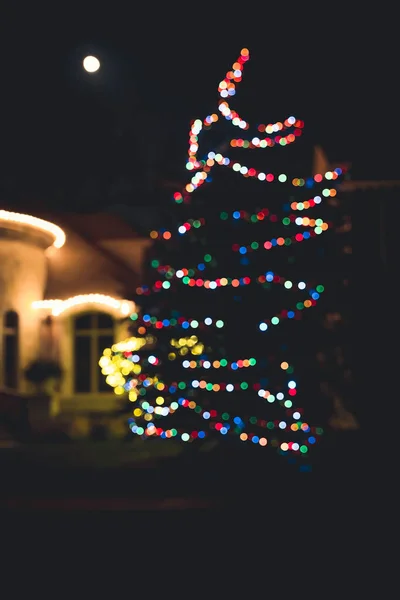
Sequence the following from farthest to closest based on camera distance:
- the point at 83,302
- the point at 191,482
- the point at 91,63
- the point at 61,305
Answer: the point at 83,302
the point at 61,305
the point at 91,63
the point at 191,482

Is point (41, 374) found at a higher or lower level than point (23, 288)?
lower

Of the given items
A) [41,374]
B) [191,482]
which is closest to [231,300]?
[191,482]

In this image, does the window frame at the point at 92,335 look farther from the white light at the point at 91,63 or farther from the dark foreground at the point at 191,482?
the white light at the point at 91,63

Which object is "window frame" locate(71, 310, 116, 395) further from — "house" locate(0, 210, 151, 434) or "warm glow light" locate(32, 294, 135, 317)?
"warm glow light" locate(32, 294, 135, 317)

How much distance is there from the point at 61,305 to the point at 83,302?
0.52m

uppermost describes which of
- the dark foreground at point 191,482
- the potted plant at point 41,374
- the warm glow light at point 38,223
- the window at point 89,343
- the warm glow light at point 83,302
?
the warm glow light at point 38,223

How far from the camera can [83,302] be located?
64.2 feet

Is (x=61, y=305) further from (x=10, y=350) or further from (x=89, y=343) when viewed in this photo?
(x=10, y=350)

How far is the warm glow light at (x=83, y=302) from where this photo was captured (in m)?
A: 19.3

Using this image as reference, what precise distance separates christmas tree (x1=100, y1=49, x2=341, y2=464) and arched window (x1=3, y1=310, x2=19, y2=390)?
655 centimetres

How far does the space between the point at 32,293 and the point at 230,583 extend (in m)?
13.0

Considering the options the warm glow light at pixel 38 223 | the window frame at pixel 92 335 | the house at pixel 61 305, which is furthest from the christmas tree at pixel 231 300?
the window frame at pixel 92 335

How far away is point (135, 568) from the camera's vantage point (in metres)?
7.40

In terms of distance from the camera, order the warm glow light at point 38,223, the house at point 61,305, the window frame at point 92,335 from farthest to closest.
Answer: the window frame at point 92,335, the house at point 61,305, the warm glow light at point 38,223
